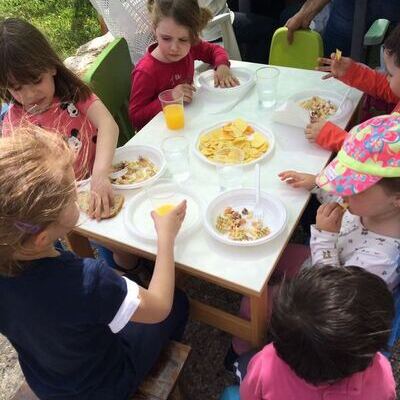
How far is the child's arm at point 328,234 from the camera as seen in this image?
4.15 feet

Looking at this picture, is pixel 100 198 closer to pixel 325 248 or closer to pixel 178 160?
pixel 178 160

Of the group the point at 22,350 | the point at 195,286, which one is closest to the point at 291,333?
the point at 22,350

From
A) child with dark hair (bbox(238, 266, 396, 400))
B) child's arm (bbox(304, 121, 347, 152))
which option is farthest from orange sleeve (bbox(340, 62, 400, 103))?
child with dark hair (bbox(238, 266, 396, 400))

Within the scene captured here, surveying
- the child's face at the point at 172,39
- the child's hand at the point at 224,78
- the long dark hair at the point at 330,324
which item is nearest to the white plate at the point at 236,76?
the child's hand at the point at 224,78

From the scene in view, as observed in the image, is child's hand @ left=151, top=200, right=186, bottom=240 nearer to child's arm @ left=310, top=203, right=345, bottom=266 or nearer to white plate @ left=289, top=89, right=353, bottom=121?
child's arm @ left=310, top=203, right=345, bottom=266

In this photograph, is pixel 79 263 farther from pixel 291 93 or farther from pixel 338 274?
pixel 291 93

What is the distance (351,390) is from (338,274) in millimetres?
274

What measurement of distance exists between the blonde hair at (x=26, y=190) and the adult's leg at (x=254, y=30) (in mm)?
2577

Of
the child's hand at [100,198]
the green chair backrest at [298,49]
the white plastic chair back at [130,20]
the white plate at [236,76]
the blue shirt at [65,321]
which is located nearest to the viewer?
the blue shirt at [65,321]

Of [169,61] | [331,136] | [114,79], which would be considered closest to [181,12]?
[169,61]

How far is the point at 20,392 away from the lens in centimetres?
129

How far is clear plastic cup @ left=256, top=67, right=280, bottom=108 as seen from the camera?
180cm

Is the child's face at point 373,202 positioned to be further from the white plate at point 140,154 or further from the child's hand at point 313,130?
the white plate at point 140,154

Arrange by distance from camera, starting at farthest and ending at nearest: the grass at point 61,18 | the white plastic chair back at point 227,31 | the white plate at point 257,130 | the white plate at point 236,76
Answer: the grass at point 61,18 → the white plastic chair back at point 227,31 → the white plate at point 236,76 → the white plate at point 257,130
